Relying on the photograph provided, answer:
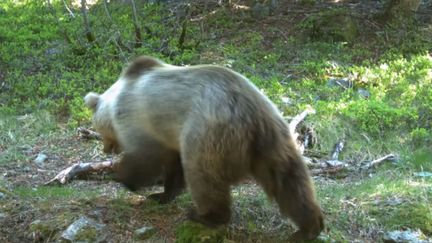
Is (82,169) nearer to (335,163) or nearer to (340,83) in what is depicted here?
(335,163)

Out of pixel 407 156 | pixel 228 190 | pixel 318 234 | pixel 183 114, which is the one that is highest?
pixel 183 114

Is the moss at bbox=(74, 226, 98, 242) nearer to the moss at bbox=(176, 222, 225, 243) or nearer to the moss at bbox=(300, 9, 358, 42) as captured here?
the moss at bbox=(176, 222, 225, 243)

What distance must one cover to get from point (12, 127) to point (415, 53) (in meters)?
7.06

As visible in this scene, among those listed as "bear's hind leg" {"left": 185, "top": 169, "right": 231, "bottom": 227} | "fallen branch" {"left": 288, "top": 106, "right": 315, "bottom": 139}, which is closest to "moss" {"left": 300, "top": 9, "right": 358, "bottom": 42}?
"fallen branch" {"left": 288, "top": 106, "right": 315, "bottom": 139}

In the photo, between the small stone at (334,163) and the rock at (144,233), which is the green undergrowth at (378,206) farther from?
the rock at (144,233)

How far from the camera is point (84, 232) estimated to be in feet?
15.9

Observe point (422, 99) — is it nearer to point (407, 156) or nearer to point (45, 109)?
point (407, 156)

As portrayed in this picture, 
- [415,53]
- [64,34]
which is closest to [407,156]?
[415,53]

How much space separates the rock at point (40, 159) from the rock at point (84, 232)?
106 inches

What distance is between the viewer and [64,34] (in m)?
11.9

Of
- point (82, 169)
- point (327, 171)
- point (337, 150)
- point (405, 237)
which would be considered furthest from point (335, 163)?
point (82, 169)

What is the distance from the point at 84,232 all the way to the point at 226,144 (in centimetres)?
136

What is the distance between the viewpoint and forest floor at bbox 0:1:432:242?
5.04 meters

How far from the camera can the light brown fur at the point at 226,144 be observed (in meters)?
4.46
